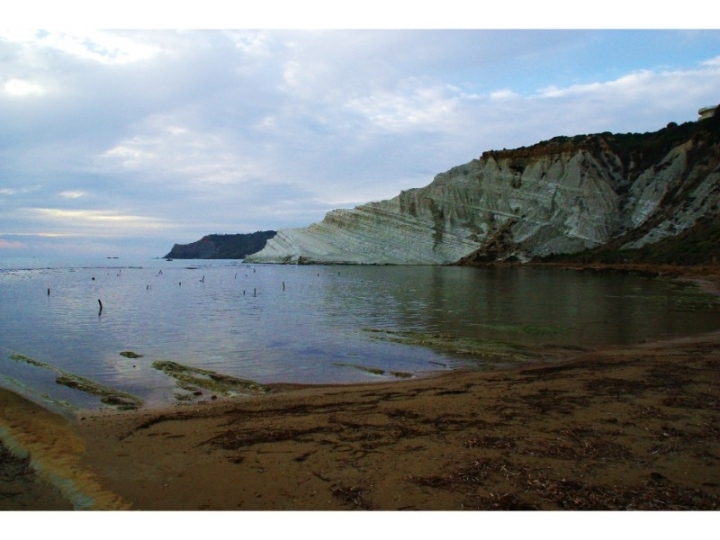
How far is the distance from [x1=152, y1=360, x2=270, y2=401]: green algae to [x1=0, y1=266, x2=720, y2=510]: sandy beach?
88 cm

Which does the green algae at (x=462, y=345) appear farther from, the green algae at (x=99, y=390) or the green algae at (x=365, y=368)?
the green algae at (x=99, y=390)

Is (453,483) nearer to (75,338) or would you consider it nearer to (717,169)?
(75,338)

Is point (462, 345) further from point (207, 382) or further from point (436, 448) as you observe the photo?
point (436, 448)

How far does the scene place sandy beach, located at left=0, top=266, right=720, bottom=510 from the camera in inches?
170

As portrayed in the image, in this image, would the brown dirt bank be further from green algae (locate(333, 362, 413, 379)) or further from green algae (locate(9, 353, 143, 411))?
green algae (locate(333, 362, 413, 379))

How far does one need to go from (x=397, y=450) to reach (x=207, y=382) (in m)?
5.79

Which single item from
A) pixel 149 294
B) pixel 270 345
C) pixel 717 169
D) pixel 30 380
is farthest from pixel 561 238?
pixel 30 380

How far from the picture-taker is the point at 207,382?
9984 mm

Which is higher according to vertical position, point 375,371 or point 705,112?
point 705,112

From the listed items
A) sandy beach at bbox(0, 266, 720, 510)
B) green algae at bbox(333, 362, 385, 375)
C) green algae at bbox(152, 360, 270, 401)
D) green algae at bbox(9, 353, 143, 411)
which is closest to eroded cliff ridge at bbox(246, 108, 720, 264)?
green algae at bbox(333, 362, 385, 375)

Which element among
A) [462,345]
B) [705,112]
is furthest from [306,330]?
[705,112]

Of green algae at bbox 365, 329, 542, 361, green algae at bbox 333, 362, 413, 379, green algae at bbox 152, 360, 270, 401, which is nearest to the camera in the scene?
green algae at bbox 152, 360, 270, 401

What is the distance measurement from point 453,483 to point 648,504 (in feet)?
5.13

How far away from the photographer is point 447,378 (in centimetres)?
977
